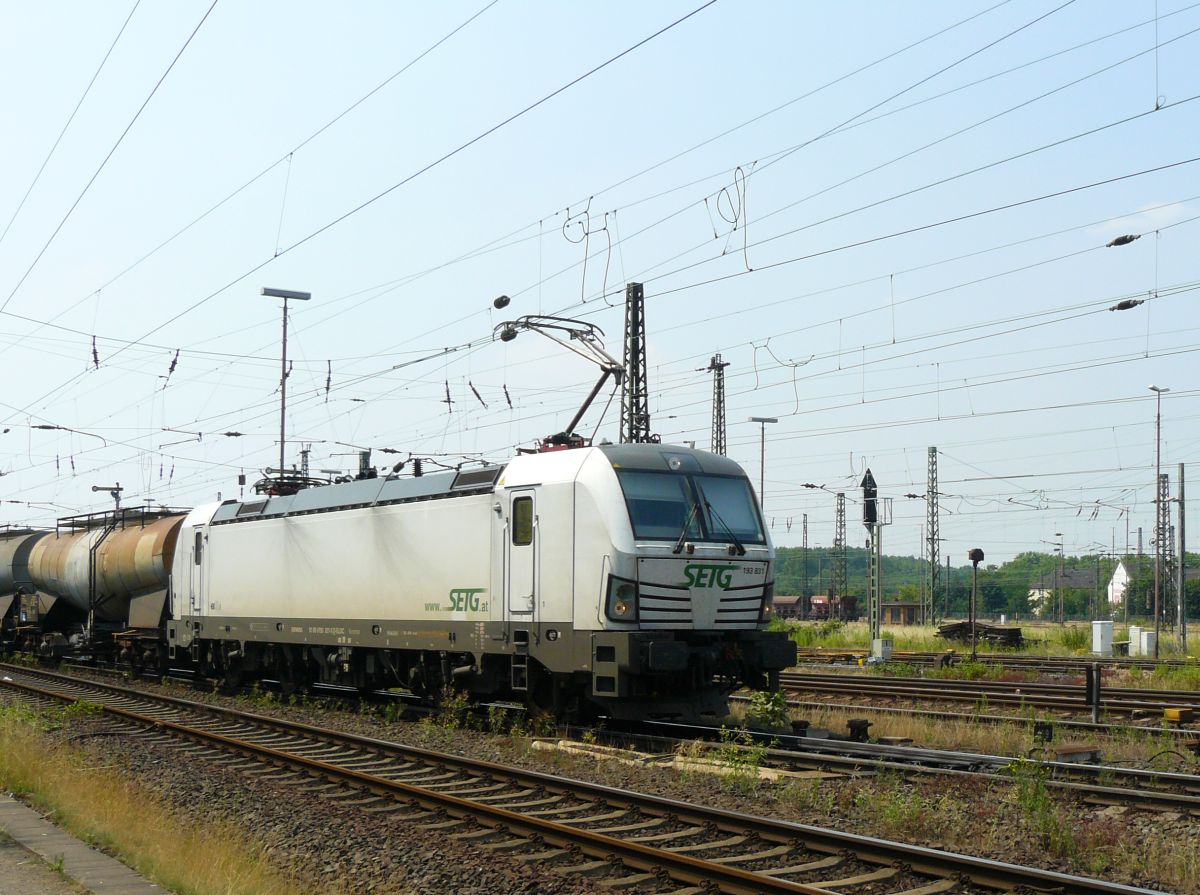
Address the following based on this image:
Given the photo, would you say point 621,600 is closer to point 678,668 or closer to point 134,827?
point 678,668

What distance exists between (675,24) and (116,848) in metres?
10.7

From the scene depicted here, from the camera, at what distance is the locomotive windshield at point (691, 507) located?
49.2 feet

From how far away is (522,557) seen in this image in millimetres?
15891

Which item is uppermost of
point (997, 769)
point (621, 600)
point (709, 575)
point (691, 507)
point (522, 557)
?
point (691, 507)

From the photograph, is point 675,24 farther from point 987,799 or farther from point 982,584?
point 982,584

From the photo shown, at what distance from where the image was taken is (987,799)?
35.3 ft

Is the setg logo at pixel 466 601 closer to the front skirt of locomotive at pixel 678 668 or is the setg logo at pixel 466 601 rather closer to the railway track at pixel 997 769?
the front skirt of locomotive at pixel 678 668

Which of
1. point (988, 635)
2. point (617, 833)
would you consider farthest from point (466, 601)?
point (988, 635)

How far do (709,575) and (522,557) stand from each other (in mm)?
2427

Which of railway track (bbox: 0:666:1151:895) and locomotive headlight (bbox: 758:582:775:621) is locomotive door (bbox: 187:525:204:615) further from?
locomotive headlight (bbox: 758:582:775:621)

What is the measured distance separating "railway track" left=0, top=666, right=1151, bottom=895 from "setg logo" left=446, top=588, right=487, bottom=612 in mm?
2363

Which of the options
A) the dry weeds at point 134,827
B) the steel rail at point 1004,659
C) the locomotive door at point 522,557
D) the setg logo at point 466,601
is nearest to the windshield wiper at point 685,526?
the locomotive door at point 522,557

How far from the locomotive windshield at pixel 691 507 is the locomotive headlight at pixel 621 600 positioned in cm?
61

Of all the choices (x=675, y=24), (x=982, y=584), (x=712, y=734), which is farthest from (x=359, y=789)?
(x=982, y=584)
